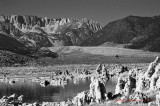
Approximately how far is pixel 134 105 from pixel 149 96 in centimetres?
663

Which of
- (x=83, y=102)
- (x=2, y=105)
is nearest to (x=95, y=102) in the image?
(x=83, y=102)

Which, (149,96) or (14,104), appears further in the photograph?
(14,104)

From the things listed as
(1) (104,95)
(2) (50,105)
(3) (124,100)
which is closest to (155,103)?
(3) (124,100)

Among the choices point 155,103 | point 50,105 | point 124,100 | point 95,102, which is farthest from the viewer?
point 50,105

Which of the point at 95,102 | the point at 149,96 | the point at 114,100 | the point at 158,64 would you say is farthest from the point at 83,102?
the point at 158,64

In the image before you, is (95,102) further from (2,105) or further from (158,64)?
(2,105)

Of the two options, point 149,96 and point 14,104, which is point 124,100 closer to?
point 149,96

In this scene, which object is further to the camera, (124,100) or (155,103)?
(124,100)

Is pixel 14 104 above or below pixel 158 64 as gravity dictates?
below

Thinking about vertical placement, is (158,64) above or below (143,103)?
above

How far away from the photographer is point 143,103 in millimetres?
64750

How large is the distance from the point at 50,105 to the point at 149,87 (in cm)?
2302

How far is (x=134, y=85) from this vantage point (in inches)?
3342

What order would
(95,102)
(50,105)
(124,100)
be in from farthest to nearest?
1. (50,105)
2. (95,102)
3. (124,100)
